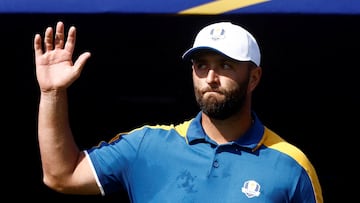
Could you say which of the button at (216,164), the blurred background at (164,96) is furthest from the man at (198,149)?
the blurred background at (164,96)

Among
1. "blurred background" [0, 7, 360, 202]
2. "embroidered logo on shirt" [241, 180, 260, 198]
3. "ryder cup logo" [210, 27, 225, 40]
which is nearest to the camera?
"embroidered logo on shirt" [241, 180, 260, 198]

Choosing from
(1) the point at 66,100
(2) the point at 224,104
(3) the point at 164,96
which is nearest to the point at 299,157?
(2) the point at 224,104

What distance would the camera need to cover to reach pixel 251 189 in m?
2.94

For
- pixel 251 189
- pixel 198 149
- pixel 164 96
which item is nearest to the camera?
pixel 251 189

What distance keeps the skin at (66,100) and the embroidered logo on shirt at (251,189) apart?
192 millimetres

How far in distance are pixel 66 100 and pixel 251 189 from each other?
2.22 ft

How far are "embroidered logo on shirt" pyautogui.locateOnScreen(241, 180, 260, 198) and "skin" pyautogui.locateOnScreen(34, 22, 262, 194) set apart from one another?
0.63ft

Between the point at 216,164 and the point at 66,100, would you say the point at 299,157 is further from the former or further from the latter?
the point at 66,100

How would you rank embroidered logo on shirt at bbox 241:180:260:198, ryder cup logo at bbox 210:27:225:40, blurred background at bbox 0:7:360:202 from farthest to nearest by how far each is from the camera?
blurred background at bbox 0:7:360:202 < ryder cup logo at bbox 210:27:225:40 < embroidered logo on shirt at bbox 241:180:260:198

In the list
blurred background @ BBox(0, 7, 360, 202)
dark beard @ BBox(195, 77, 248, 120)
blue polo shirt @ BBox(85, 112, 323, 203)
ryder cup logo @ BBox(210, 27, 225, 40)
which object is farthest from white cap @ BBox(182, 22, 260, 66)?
blurred background @ BBox(0, 7, 360, 202)

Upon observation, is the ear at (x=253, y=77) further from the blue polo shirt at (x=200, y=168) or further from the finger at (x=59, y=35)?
the finger at (x=59, y=35)

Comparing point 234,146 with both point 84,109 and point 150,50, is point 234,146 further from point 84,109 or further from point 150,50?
point 84,109

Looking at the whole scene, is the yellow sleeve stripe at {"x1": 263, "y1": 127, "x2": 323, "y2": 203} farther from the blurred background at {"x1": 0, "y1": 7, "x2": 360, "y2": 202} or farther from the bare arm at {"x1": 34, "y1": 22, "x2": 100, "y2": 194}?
the blurred background at {"x1": 0, "y1": 7, "x2": 360, "y2": 202}

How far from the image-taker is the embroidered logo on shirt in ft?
9.64
